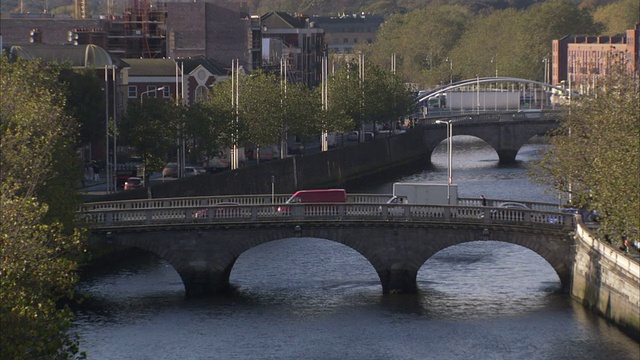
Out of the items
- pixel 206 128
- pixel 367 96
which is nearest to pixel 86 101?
pixel 206 128

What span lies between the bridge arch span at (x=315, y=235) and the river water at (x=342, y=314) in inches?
45.8

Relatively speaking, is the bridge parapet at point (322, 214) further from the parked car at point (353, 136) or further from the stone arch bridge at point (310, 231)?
the parked car at point (353, 136)

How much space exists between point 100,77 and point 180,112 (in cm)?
1831

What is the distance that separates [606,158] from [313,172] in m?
60.3

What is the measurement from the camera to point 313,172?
138 m

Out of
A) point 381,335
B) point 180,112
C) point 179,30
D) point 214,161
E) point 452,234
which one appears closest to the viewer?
point 381,335

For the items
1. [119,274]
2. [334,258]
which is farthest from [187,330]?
[334,258]

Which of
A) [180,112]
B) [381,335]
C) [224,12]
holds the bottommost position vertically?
[381,335]

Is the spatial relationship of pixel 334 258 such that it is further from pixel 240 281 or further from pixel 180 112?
pixel 180 112

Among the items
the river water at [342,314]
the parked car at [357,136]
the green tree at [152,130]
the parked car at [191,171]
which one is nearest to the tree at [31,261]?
the river water at [342,314]

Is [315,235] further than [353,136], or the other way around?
[353,136]

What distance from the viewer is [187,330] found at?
74562 mm

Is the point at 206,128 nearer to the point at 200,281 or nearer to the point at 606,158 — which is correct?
the point at 200,281

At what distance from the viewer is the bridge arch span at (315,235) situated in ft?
268
